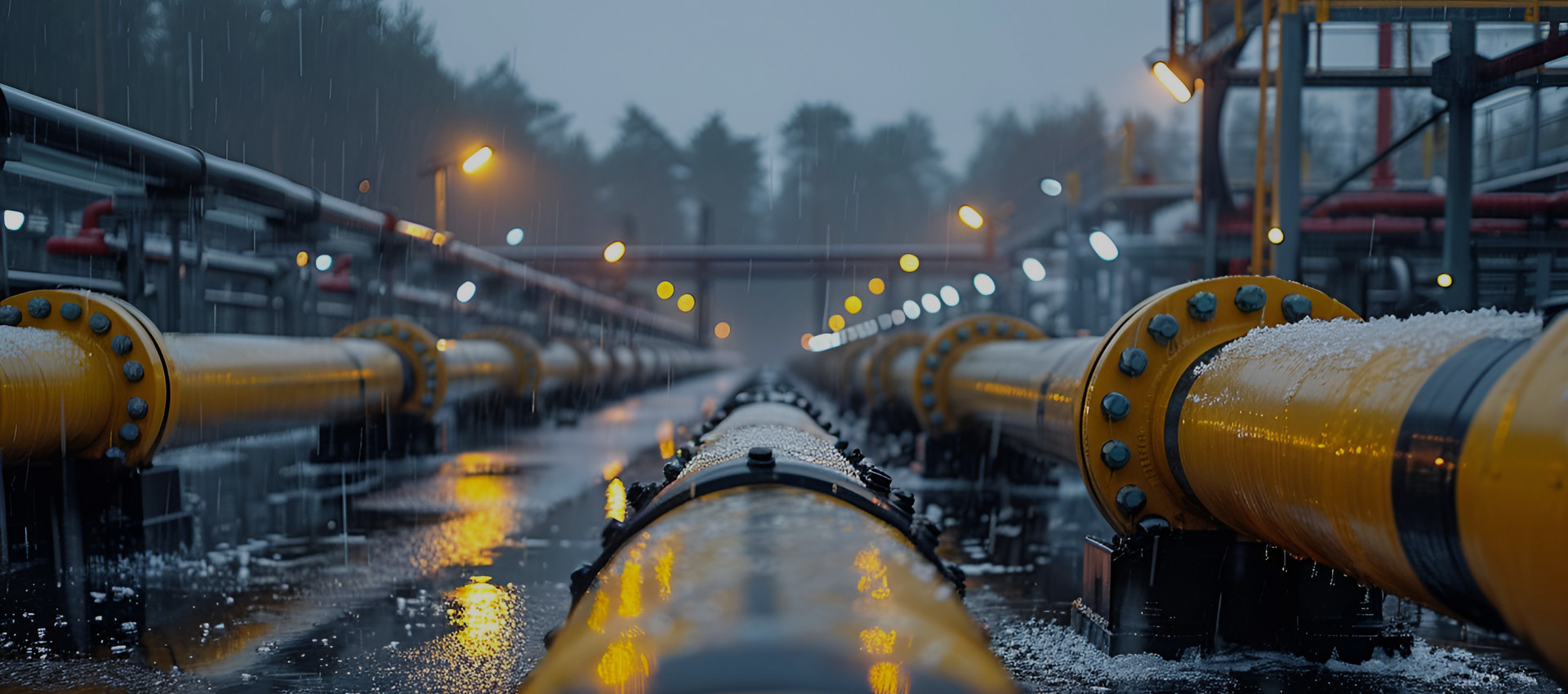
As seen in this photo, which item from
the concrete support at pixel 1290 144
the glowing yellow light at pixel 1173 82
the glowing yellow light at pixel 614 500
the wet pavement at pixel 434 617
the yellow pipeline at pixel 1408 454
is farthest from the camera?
the glowing yellow light at pixel 1173 82

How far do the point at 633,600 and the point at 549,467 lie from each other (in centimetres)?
813

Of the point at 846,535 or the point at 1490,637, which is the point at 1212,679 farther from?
the point at 846,535

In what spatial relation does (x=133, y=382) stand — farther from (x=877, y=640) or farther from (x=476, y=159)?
(x=476, y=159)

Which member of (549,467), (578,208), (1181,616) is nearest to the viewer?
(1181,616)

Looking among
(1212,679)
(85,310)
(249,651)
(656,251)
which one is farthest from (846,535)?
(656,251)

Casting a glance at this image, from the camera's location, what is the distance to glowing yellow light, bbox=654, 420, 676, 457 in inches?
428

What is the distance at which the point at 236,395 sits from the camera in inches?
224

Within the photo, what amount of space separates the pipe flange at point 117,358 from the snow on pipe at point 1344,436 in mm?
3790

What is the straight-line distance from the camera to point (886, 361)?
38.3 ft

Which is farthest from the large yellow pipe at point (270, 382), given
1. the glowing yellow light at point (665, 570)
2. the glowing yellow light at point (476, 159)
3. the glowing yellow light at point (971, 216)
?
the glowing yellow light at point (971, 216)

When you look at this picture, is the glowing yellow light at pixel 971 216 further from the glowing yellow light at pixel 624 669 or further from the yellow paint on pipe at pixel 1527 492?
the glowing yellow light at pixel 624 669

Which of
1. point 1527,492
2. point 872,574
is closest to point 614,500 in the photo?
point 872,574

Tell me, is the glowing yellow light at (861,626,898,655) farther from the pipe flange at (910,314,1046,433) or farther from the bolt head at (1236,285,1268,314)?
the pipe flange at (910,314,1046,433)

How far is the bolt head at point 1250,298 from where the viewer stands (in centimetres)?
328
